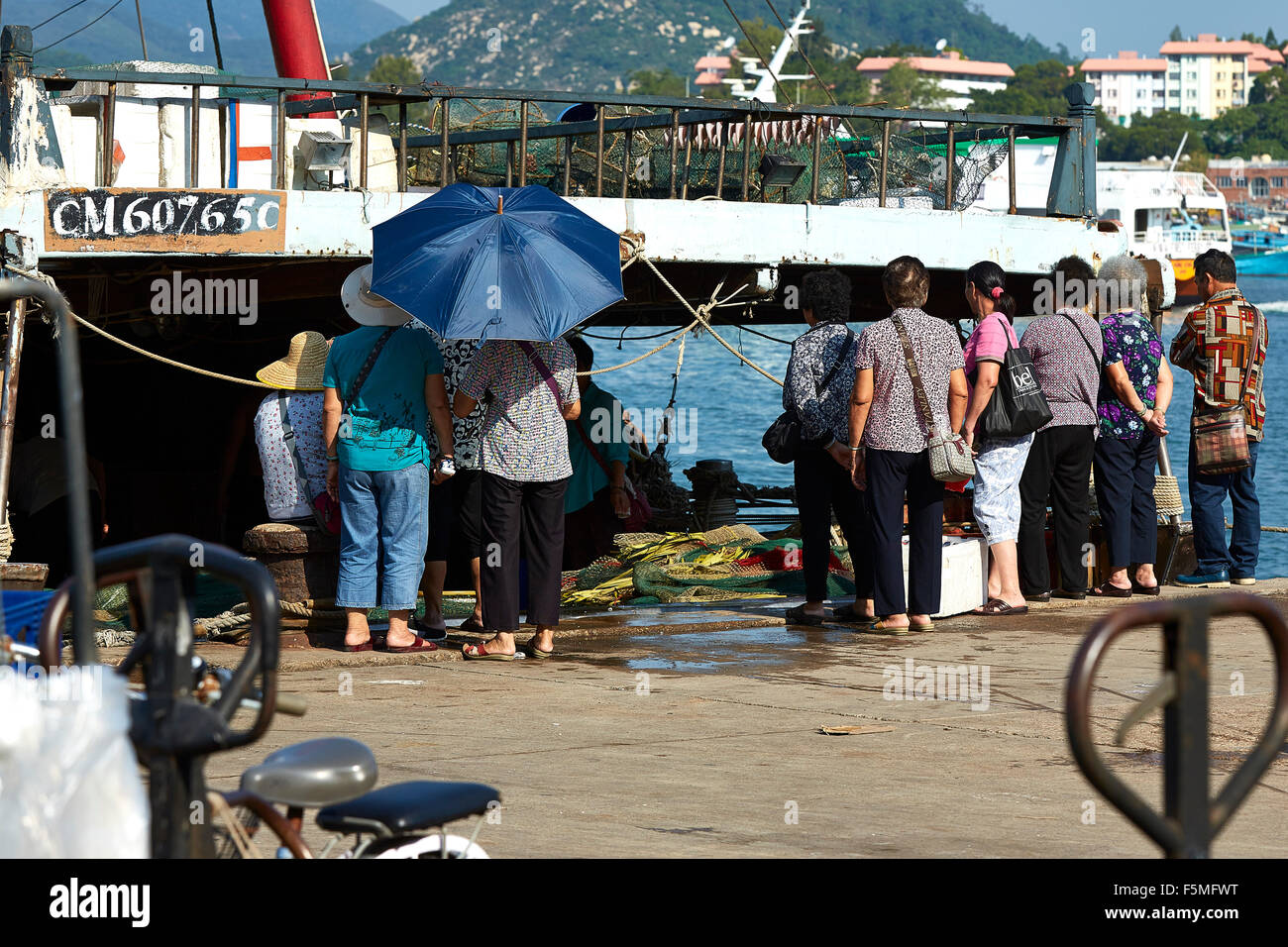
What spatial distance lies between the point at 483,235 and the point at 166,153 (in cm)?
380

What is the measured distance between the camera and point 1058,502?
30.3ft

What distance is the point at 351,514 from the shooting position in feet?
25.0

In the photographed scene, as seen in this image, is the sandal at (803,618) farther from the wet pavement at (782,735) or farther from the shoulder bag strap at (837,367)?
the shoulder bag strap at (837,367)

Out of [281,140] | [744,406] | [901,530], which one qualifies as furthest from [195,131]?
[744,406]

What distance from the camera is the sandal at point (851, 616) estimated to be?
8695 millimetres

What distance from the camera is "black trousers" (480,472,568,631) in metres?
7.39

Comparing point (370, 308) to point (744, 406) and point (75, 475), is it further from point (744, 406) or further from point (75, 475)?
point (744, 406)

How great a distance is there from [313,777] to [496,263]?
469 centimetres

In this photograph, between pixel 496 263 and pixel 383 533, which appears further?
pixel 383 533

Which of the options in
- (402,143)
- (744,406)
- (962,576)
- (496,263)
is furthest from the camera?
(744,406)
